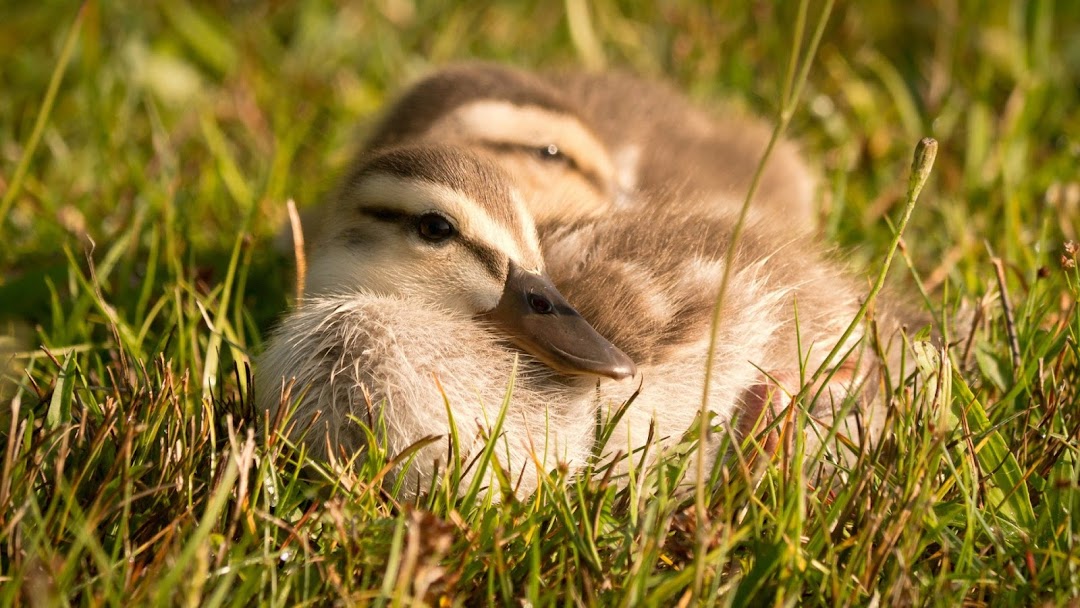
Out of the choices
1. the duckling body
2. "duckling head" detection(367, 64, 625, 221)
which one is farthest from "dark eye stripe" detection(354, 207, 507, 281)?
the duckling body

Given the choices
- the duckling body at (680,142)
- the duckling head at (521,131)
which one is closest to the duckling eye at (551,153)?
the duckling head at (521,131)

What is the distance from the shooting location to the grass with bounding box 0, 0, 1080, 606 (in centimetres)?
145

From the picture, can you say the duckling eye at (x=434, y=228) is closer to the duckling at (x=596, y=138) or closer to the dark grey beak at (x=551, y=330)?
the dark grey beak at (x=551, y=330)

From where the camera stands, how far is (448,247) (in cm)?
194

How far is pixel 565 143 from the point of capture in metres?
2.78

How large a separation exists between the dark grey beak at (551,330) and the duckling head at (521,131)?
72 cm

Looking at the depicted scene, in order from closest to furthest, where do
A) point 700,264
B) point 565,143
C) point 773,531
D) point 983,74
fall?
point 773,531, point 700,264, point 565,143, point 983,74

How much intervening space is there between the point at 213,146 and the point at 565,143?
1.08m

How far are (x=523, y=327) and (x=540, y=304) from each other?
0.15ft

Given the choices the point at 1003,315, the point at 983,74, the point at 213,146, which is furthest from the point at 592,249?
the point at 983,74

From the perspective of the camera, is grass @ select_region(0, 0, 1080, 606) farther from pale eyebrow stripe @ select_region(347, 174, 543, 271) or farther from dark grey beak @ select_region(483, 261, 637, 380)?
pale eyebrow stripe @ select_region(347, 174, 543, 271)

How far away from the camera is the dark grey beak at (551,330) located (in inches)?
65.0

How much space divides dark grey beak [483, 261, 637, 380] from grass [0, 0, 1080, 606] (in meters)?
0.18

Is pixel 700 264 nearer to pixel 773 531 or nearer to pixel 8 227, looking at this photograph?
pixel 773 531
